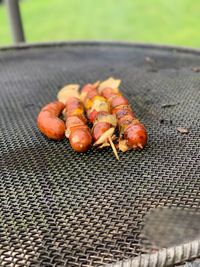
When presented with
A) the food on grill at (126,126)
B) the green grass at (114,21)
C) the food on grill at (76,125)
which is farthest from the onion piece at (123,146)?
the green grass at (114,21)

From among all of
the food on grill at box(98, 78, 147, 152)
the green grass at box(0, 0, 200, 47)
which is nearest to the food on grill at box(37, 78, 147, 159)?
the food on grill at box(98, 78, 147, 152)

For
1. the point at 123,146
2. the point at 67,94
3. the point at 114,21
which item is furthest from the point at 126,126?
the point at 114,21

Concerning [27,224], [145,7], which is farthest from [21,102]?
[145,7]

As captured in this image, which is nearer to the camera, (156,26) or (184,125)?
(184,125)

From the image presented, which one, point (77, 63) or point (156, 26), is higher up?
point (77, 63)

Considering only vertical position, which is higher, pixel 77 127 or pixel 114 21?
pixel 77 127

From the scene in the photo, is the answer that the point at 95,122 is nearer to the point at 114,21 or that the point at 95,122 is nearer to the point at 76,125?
the point at 76,125

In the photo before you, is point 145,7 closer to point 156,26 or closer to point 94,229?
point 156,26
